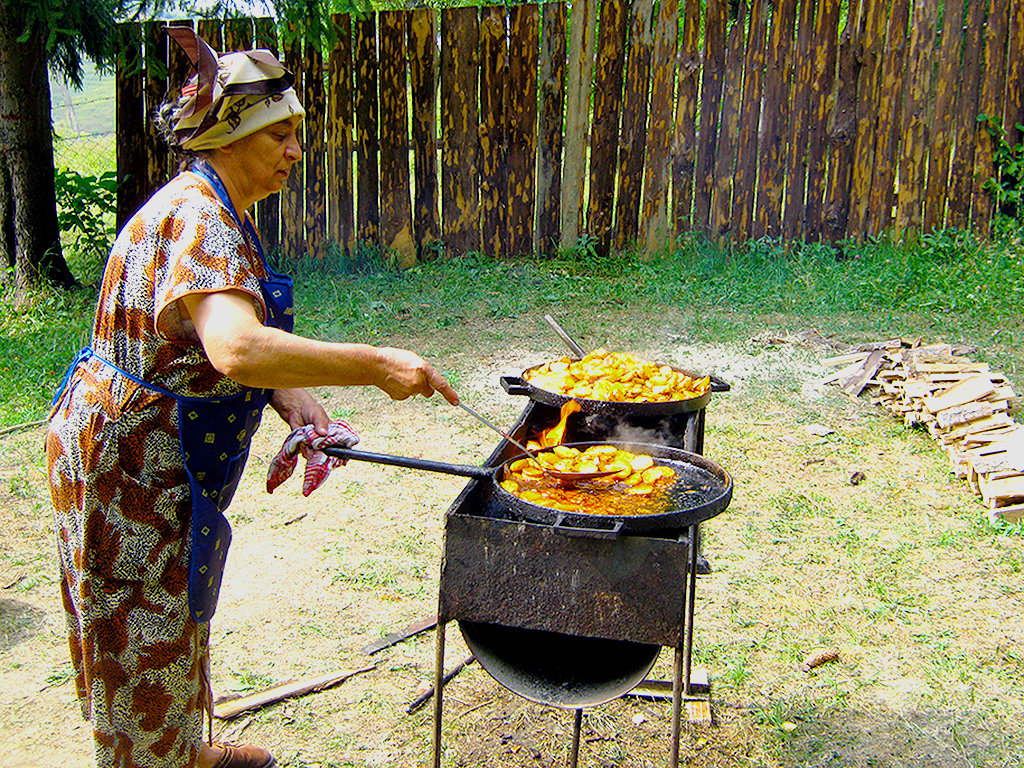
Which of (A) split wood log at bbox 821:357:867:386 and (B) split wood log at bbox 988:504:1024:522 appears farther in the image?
(A) split wood log at bbox 821:357:867:386

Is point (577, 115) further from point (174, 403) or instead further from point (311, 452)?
point (174, 403)

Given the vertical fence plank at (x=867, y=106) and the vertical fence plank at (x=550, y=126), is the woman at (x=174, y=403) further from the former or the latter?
the vertical fence plank at (x=867, y=106)

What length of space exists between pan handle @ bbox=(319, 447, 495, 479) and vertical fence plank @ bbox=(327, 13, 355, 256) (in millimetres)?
7007

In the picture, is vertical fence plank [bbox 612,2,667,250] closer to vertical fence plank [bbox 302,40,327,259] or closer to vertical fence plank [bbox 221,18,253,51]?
vertical fence plank [bbox 302,40,327,259]

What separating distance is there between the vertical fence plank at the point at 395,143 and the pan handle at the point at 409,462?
693cm

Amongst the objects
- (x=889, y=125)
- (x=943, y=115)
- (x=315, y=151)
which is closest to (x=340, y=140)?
(x=315, y=151)

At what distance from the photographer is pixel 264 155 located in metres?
2.49

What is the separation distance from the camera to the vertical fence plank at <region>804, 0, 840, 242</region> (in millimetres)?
8383

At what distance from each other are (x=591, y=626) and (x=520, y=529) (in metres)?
0.34

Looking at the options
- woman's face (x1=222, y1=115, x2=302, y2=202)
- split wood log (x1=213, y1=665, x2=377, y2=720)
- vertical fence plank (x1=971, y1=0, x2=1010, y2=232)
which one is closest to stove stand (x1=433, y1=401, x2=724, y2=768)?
split wood log (x1=213, y1=665, x2=377, y2=720)

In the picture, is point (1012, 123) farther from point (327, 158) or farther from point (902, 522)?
point (327, 158)

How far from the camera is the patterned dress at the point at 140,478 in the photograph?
7.50 feet

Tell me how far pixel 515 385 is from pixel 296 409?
4.11ft

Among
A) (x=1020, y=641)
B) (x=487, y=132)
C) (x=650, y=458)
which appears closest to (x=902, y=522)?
(x=1020, y=641)
